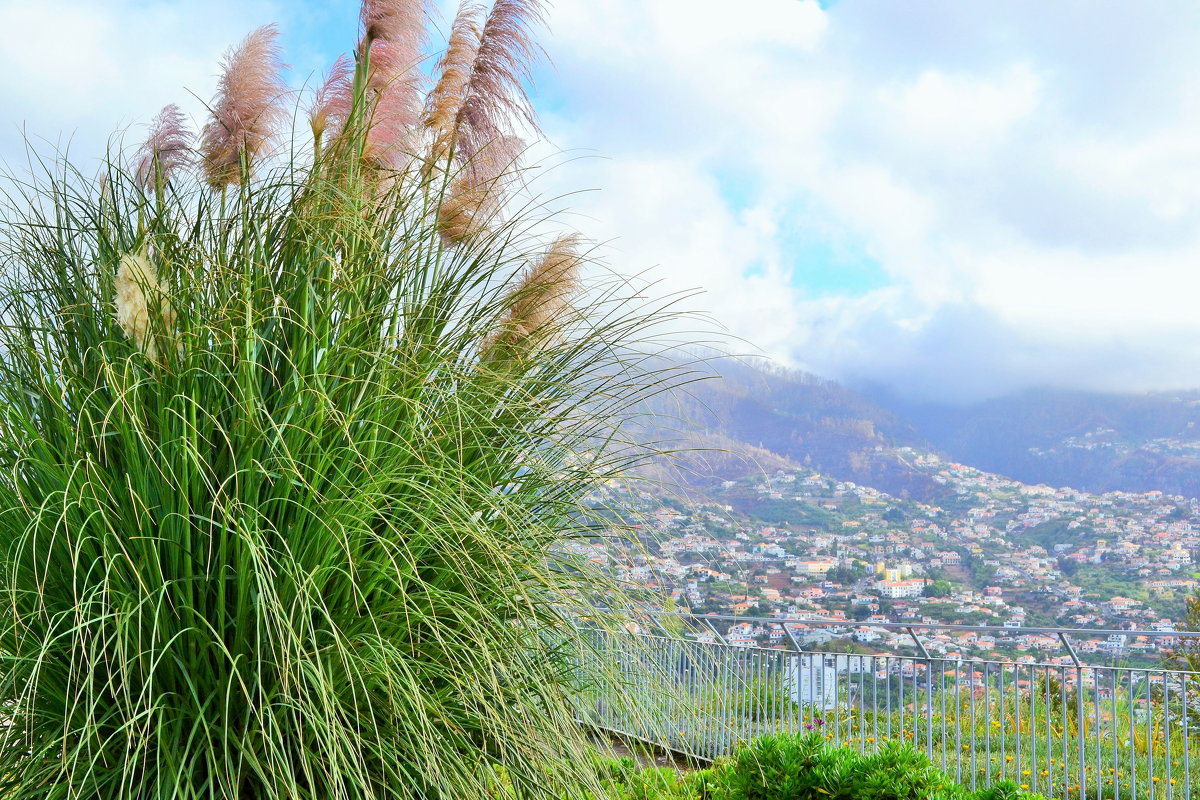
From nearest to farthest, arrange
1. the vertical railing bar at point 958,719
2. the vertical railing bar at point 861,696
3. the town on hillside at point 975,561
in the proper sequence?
the vertical railing bar at point 958,719 < the vertical railing bar at point 861,696 < the town on hillside at point 975,561

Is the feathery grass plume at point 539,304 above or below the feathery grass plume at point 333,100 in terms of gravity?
below

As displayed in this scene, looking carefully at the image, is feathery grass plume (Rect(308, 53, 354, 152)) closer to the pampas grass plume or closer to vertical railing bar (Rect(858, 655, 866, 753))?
the pampas grass plume

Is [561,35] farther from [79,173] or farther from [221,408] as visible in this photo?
[221,408]

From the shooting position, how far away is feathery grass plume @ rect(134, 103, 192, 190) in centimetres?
312

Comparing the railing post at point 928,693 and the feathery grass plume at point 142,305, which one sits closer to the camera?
the feathery grass plume at point 142,305

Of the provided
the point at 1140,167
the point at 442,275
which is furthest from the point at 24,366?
the point at 1140,167

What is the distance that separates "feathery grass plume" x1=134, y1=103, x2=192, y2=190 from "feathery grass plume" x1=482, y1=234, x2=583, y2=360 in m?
1.51

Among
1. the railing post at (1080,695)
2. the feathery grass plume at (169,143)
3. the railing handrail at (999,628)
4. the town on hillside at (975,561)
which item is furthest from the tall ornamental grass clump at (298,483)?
the railing post at (1080,695)

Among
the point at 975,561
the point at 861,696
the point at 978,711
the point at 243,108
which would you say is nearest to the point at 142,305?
the point at 243,108

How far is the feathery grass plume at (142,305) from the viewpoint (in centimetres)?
166

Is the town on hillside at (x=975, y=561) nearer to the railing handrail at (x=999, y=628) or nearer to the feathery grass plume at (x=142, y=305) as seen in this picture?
the railing handrail at (x=999, y=628)

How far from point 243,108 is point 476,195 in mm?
1043

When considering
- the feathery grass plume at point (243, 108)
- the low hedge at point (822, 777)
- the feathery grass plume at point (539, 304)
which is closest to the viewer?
the feathery grass plume at point (539, 304)

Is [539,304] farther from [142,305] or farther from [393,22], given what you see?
[393,22]
